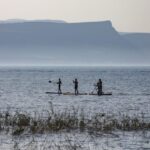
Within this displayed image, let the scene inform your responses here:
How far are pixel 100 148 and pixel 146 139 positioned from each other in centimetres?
351

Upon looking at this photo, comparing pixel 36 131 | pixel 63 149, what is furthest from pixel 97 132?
pixel 63 149

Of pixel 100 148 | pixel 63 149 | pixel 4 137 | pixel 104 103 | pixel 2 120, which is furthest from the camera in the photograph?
pixel 104 103

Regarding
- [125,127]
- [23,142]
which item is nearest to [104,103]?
[125,127]

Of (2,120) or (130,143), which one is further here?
(2,120)

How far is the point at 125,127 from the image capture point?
34.3 metres

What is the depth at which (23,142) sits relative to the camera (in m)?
30.9

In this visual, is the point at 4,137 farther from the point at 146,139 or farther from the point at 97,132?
the point at 146,139

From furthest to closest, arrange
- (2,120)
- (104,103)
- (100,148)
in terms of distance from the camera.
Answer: (104,103)
(2,120)
(100,148)

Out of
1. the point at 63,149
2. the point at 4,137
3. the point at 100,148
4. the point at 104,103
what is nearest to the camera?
the point at 63,149

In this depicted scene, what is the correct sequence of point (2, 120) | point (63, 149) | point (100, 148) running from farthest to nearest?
point (2, 120), point (100, 148), point (63, 149)

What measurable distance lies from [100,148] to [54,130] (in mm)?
4152

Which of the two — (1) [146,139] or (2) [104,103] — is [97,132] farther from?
(2) [104,103]

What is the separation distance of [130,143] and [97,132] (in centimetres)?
231

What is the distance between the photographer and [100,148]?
29.9 m
